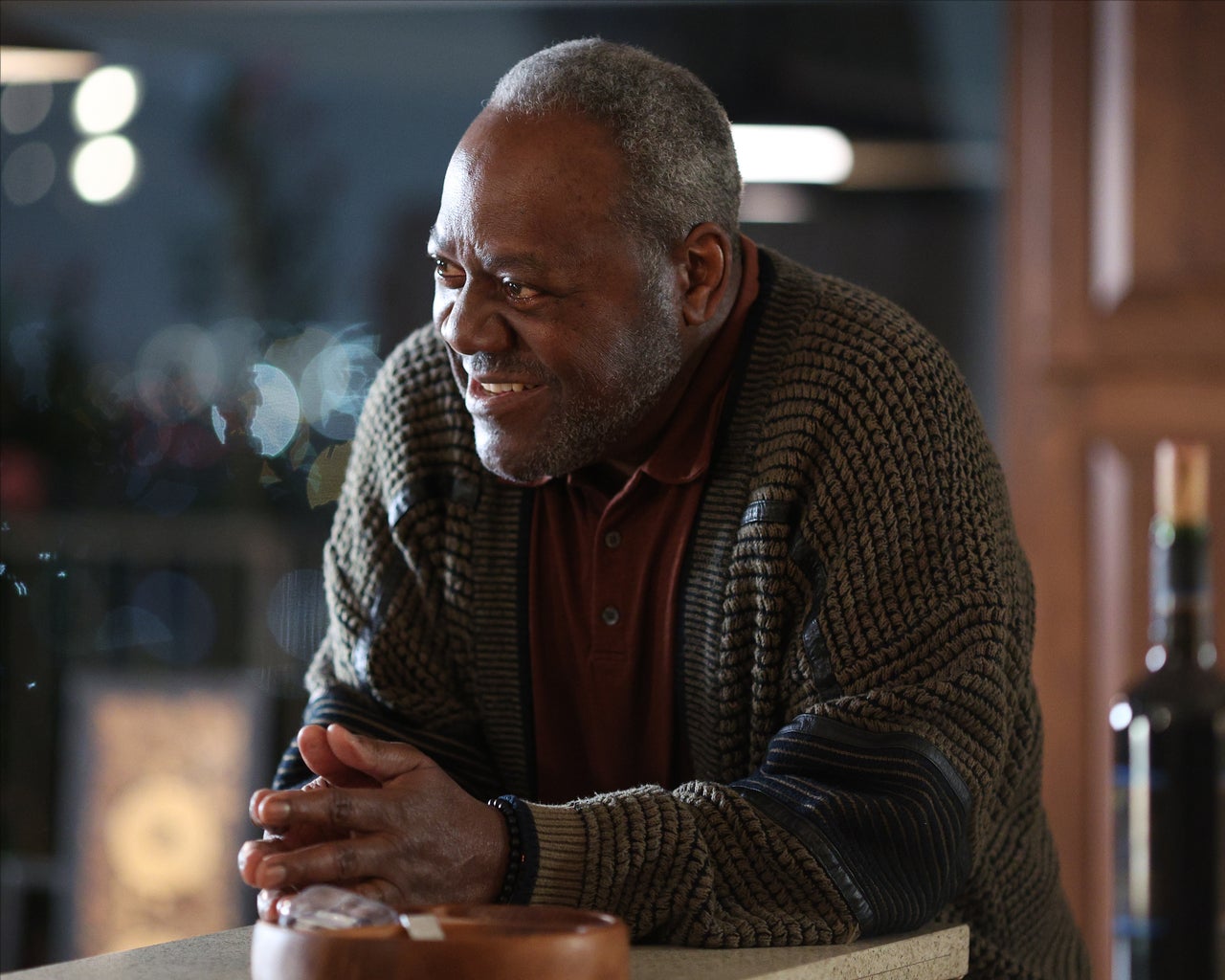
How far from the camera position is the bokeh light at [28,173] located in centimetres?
346

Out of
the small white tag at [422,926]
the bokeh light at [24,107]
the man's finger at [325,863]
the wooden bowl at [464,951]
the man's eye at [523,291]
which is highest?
the bokeh light at [24,107]

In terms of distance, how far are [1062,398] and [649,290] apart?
5.05 feet

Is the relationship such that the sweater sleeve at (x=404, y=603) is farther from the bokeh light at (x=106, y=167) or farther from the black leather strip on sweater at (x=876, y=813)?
the bokeh light at (x=106, y=167)

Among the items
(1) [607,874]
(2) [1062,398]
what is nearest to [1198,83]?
(2) [1062,398]

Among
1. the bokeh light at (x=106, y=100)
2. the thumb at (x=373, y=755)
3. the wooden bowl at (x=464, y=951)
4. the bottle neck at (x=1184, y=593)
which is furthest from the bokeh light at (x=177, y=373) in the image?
the wooden bowl at (x=464, y=951)

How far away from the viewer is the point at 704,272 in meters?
1.24

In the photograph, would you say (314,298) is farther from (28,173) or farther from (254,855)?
(254,855)

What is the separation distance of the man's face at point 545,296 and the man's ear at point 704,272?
2 centimetres

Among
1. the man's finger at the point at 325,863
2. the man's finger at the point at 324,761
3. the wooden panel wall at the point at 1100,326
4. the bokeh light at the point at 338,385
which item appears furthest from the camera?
the bokeh light at the point at 338,385

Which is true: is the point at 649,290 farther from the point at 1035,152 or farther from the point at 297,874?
the point at 1035,152

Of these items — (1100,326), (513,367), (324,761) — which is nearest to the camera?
(324,761)

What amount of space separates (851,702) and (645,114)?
46 centimetres

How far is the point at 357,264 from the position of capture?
3.48 metres

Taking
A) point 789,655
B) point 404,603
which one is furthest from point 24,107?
point 789,655
